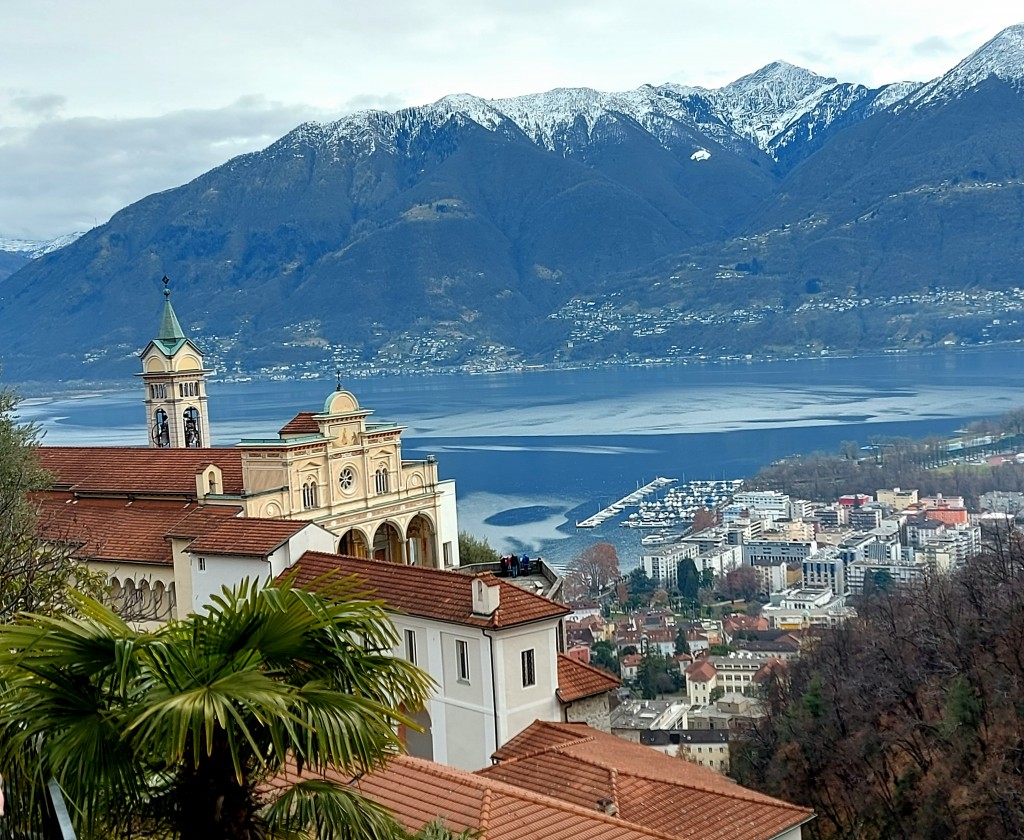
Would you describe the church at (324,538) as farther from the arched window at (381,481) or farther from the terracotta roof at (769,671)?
the terracotta roof at (769,671)

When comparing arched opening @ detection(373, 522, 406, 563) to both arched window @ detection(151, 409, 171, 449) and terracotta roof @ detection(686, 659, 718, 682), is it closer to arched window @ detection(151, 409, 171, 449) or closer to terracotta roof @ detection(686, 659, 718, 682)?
arched window @ detection(151, 409, 171, 449)

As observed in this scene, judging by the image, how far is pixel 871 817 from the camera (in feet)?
77.1

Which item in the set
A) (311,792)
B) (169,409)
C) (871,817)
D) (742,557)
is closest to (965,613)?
(871,817)

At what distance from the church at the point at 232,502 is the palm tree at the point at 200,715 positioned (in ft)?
53.6

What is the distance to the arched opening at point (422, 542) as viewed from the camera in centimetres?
3023

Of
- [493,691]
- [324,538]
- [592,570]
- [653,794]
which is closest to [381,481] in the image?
[324,538]

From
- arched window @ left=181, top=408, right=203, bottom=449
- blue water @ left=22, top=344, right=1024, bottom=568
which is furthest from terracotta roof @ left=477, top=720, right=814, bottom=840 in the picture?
blue water @ left=22, top=344, right=1024, bottom=568

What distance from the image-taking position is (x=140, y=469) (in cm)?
2850

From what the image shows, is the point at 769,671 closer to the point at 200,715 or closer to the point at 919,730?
the point at 919,730

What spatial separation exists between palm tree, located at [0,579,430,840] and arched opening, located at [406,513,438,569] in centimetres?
2419

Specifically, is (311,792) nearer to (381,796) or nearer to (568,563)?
(381,796)

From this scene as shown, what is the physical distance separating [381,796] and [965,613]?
24393mm

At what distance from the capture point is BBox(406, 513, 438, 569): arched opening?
30234 mm

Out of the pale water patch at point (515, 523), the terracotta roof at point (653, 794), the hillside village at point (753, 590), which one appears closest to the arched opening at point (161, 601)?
the terracotta roof at point (653, 794)
